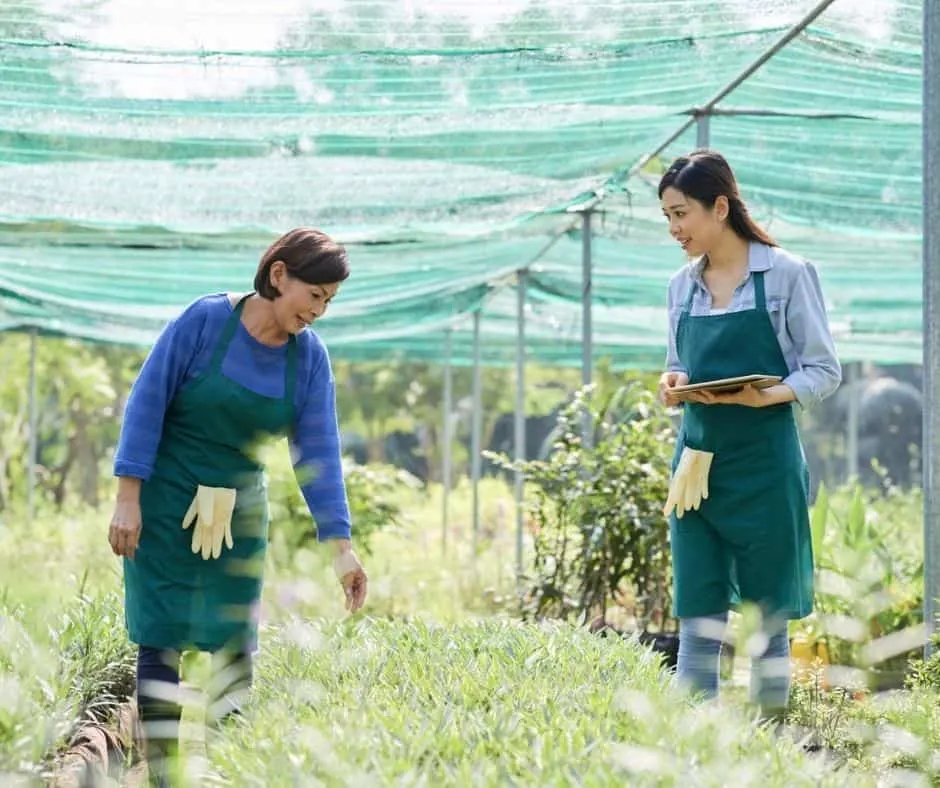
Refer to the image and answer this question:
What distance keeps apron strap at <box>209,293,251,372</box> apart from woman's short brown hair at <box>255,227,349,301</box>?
11 cm

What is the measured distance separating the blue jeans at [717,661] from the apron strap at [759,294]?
2.41 ft

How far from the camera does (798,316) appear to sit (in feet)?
10.8

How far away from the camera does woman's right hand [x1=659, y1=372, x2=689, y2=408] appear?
334 cm

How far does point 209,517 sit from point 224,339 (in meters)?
0.39

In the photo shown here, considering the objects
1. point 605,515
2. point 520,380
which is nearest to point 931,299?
point 605,515

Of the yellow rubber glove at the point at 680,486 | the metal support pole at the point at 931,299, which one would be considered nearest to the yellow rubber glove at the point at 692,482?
the yellow rubber glove at the point at 680,486

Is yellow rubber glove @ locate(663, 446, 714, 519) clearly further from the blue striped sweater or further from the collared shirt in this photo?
the blue striped sweater

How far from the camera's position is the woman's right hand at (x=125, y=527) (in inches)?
118

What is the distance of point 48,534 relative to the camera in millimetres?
10406

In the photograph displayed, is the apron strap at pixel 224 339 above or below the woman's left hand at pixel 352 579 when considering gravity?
above

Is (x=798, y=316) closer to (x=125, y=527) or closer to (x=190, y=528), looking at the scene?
(x=190, y=528)

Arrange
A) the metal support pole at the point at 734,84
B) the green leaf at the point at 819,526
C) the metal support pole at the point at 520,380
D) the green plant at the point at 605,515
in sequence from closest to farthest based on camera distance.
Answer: the metal support pole at the point at 734,84
the green leaf at the point at 819,526
the green plant at the point at 605,515
the metal support pole at the point at 520,380

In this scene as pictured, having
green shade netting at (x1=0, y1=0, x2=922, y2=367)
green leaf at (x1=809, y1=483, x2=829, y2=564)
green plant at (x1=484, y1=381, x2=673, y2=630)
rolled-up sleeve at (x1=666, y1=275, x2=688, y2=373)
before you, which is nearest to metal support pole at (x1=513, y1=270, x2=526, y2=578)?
green shade netting at (x1=0, y1=0, x2=922, y2=367)

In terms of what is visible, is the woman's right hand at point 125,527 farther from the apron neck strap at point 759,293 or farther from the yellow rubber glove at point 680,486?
the apron neck strap at point 759,293
